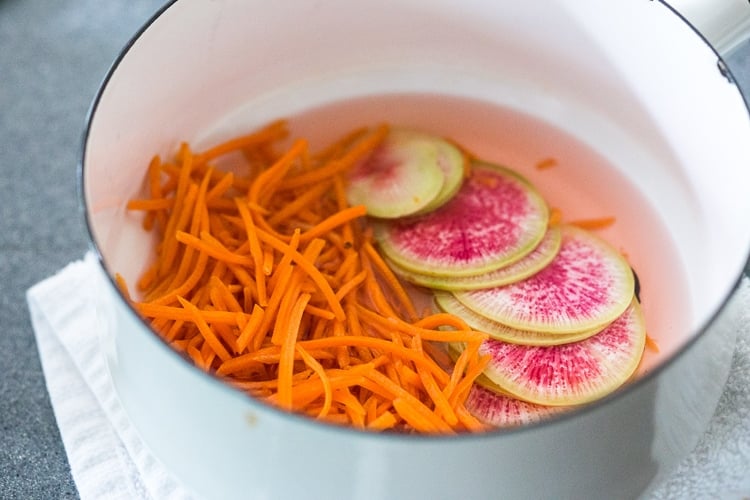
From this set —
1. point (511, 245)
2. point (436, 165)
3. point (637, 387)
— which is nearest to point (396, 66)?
point (436, 165)

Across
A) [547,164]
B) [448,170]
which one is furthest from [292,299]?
[547,164]

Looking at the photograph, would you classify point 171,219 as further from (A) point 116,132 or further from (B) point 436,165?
(B) point 436,165

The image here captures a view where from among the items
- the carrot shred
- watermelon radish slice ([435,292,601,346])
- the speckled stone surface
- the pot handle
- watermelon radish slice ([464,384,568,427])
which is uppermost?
the pot handle

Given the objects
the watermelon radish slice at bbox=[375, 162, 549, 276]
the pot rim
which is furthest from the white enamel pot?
the watermelon radish slice at bbox=[375, 162, 549, 276]

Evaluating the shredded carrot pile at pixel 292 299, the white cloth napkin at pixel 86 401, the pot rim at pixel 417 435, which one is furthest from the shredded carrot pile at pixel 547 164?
the white cloth napkin at pixel 86 401

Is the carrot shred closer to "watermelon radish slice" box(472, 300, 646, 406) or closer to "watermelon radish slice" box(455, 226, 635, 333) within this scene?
"watermelon radish slice" box(455, 226, 635, 333)

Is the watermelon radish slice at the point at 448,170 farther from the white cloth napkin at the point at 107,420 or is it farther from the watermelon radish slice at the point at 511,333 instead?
the white cloth napkin at the point at 107,420

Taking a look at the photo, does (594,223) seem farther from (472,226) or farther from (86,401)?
(86,401)
